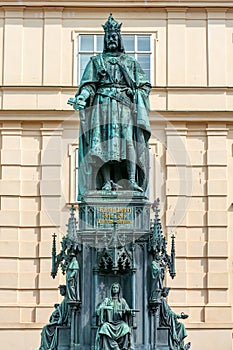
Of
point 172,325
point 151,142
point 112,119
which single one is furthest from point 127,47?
point 172,325

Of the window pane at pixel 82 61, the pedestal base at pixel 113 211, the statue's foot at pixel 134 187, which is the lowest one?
the pedestal base at pixel 113 211

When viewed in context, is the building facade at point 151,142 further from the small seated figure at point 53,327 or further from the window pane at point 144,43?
the small seated figure at point 53,327

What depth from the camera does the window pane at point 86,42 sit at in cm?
2517

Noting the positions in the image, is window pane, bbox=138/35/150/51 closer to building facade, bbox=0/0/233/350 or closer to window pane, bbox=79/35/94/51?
building facade, bbox=0/0/233/350

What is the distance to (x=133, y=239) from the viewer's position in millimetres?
13117

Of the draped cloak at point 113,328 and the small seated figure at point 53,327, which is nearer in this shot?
the draped cloak at point 113,328

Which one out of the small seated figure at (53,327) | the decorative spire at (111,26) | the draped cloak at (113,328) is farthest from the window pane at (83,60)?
the draped cloak at (113,328)

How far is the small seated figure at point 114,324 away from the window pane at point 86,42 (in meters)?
13.3

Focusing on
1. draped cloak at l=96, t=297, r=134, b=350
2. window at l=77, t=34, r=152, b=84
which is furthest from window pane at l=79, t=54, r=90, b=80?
draped cloak at l=96, t=297, r=134, b=350

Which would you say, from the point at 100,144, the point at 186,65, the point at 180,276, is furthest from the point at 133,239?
the point at 186,65

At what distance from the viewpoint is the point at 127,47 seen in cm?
2517

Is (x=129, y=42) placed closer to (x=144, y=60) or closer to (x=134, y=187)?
(x=144, y=60)

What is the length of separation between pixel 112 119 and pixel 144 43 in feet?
38.9

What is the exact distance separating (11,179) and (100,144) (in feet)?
36.4
